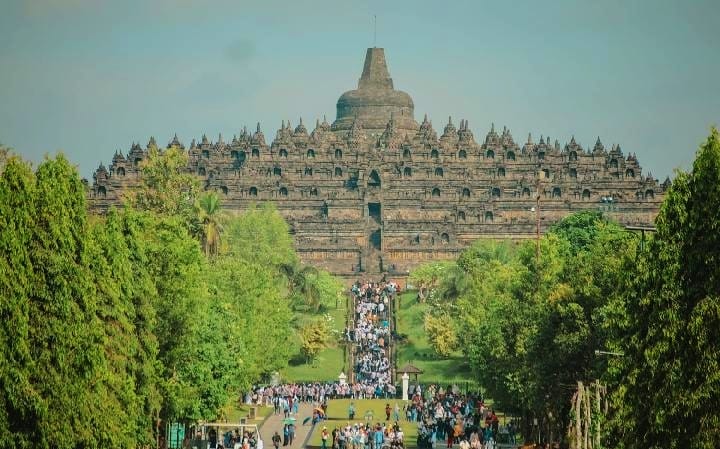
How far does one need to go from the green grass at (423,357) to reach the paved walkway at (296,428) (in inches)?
472

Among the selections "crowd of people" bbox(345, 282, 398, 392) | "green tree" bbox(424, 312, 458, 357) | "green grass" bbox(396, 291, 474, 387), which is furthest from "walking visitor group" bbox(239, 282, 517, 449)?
"green tree" bbox(424, 312, 458, 357)

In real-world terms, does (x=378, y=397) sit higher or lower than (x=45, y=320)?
lower

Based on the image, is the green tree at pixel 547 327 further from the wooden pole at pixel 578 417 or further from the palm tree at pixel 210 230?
the palm tree at pixel 210 230

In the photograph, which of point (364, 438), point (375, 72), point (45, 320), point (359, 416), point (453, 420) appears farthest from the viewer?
point (375, 72)

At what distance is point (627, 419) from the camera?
45.1m

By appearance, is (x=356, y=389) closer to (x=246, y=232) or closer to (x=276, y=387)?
(x=276, y=387)

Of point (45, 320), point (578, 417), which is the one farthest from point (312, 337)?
point (45, 320)

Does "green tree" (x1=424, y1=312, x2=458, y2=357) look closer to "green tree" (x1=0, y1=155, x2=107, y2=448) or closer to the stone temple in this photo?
the stone temple

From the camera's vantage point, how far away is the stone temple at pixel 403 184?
150m

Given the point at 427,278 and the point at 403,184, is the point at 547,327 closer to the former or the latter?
the point at 427,278

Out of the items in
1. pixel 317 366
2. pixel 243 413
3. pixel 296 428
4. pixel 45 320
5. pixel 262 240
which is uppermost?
pixel 262 240

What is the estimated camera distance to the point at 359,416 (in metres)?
84.2

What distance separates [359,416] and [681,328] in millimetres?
42729

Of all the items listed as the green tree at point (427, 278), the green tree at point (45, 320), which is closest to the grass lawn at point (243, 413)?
the green tree at point (427, 278)
